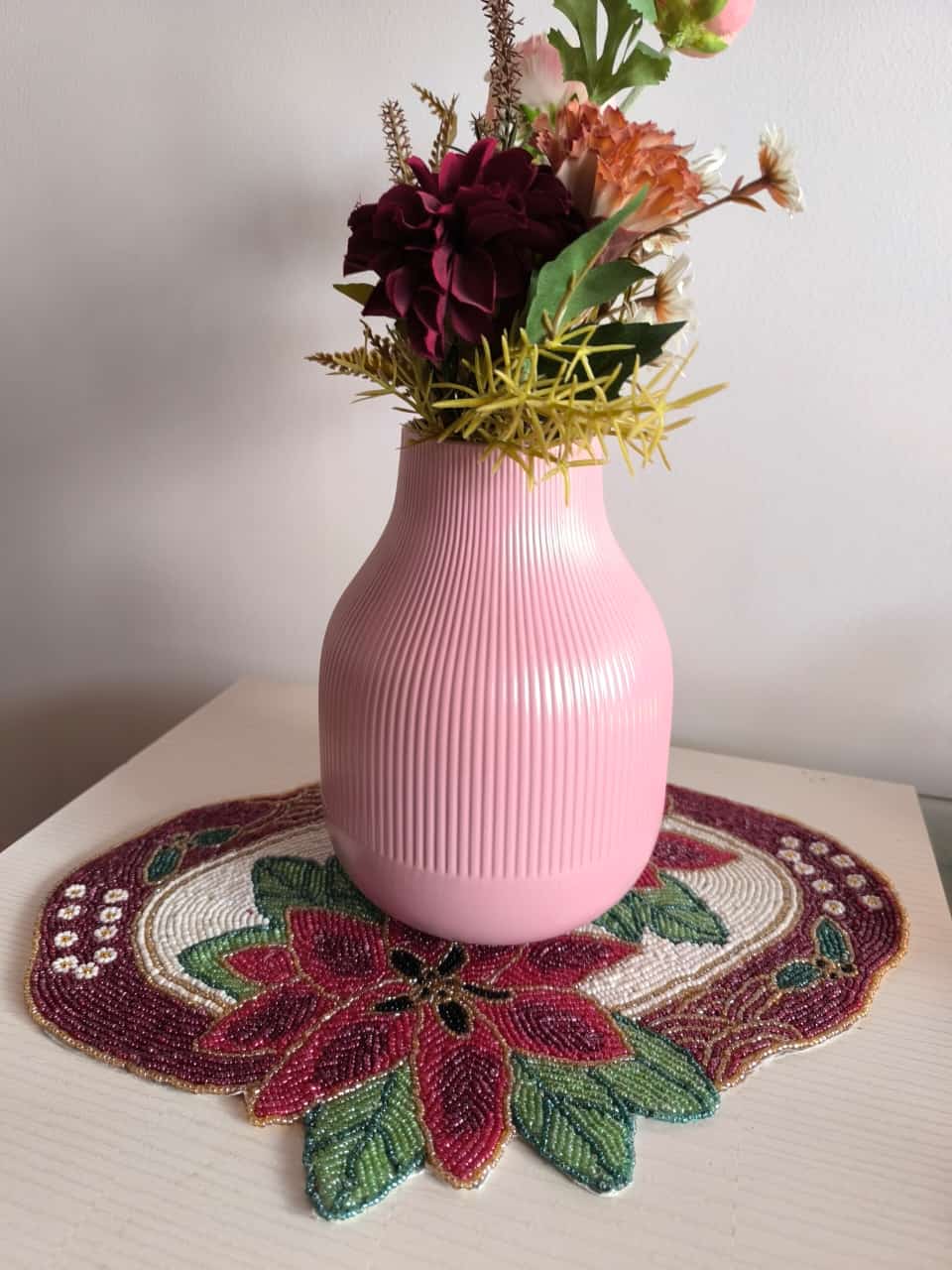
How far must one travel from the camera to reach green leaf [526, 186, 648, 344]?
0.44 m

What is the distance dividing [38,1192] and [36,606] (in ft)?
2.42

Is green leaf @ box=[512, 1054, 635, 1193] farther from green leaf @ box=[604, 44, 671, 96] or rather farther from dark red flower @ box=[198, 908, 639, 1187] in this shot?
green leaf @ box=[604, 44, 671, 96]

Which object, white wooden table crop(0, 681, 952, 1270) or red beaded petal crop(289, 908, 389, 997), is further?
red beaded petal crop(289, 908, 389, 997)

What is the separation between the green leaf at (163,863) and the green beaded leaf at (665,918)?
28cm

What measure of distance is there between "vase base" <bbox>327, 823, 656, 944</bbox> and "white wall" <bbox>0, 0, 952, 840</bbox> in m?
→ 0.39

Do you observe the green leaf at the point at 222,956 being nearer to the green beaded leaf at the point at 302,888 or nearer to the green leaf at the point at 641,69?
the green beaded leaf at the point at 302,888

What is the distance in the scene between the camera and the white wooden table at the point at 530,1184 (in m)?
0.40

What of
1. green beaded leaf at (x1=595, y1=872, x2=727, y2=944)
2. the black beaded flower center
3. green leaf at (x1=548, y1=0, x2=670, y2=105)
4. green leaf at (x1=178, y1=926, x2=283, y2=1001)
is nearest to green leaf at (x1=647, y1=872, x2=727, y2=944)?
green beaded leaf at (x1=595, y1=872, x2=727, y2=944)

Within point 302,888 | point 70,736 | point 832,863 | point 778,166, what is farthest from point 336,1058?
point 70,736

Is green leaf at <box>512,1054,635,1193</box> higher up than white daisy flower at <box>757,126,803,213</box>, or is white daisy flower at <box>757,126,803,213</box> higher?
white daisy flower at <box>757,126,803,213</box>

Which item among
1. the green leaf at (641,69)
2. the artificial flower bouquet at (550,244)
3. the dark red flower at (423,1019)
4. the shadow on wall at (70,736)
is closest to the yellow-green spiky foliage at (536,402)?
the artificial flower bouquet at (550,244)

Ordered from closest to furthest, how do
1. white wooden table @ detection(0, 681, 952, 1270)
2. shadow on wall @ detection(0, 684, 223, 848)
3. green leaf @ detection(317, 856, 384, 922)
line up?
white wooden table @ detection(0, 681, 952, 1270) → green leaf @ detection(317, 856, 384, 922) → shadow on wall @ detection(0, 684, 223, 848)

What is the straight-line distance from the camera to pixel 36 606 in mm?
1041

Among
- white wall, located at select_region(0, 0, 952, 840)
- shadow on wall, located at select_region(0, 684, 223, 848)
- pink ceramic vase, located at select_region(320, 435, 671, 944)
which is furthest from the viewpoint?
shadow on wall, located at select_region(0, 684, 223, 848)
